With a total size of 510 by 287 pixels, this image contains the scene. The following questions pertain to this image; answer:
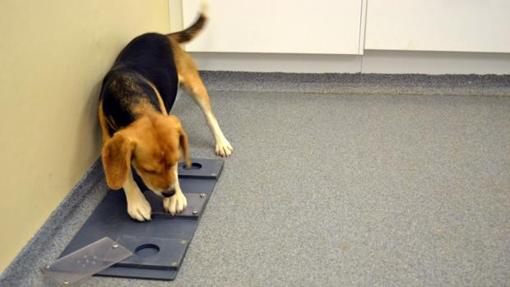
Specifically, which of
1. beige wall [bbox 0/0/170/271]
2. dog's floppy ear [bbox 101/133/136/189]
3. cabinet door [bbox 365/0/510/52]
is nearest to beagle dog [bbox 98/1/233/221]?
dog's floppy ear [bbox 101/133/136/189]

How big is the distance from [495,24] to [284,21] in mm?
1180

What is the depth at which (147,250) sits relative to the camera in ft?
6.55

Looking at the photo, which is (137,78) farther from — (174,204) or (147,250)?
(147,250)

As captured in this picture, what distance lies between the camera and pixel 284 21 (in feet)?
10.6

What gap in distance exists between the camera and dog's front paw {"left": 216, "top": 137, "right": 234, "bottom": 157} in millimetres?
2682

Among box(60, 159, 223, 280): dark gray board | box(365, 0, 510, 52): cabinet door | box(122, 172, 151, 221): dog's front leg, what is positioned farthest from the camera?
box(365, 0, 510, 52): cabinet door

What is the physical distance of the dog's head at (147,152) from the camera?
1882mm

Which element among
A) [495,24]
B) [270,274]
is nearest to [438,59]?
[495,24]

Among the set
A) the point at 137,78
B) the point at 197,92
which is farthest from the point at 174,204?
the point at 197,92

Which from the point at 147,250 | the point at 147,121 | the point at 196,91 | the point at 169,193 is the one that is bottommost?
the point at 147,250

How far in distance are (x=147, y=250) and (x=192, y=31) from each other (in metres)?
1.39

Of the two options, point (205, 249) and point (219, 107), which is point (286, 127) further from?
point (205, 249)

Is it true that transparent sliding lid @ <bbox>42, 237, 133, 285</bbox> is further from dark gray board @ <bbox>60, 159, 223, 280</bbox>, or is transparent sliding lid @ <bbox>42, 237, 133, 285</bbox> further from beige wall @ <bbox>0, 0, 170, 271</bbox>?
beige wall @ <bbox>0, 0, 170, 271</bbox>

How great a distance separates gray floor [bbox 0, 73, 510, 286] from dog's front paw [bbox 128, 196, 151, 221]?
8.3 inches
